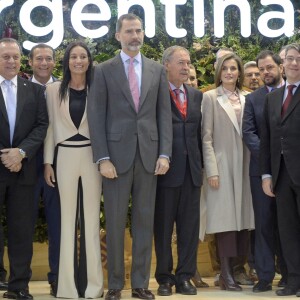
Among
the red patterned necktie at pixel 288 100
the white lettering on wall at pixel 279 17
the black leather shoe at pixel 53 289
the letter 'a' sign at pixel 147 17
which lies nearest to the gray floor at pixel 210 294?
the black leather shoe at pixel 53 289

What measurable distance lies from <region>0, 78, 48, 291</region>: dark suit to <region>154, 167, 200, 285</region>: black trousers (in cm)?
86

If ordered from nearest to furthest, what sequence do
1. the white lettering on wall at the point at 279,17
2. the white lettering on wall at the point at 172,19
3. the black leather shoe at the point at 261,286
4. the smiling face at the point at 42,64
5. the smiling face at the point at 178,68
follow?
the black leather shoe at the point at 261,286
the smiling face at the point at 178,68
the smiling face at the point at 42,64
the white lettering on wall at the point at 172,19
the white lettering on wall at the point at 279,17

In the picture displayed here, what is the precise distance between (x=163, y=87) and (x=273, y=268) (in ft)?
4.73

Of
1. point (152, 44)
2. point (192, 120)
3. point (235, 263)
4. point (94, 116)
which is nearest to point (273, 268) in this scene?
point (235, 263)

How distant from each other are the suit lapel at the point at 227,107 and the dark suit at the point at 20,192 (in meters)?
1.36

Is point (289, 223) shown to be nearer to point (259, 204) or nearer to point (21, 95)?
point (259, 204)

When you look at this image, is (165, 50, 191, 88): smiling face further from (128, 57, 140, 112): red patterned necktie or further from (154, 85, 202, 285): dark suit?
(128, 57, 140, 112): red patterned necktie

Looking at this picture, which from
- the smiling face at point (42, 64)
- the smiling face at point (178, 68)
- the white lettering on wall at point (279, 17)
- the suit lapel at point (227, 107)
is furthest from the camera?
the white lettering on wall at point (279, 17)

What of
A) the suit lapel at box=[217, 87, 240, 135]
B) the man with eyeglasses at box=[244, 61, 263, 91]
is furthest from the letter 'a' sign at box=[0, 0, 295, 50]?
the suit lapel at box=[217, 87, 240, 135]

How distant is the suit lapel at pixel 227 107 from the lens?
19.7 feet

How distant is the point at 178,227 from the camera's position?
18.8 ft

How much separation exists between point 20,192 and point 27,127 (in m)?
0.42

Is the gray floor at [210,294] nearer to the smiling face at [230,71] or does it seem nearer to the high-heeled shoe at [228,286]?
the high-heeled shoe at [228,286]

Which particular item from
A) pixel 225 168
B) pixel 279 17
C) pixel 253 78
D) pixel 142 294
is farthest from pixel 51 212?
pixel 279 17
